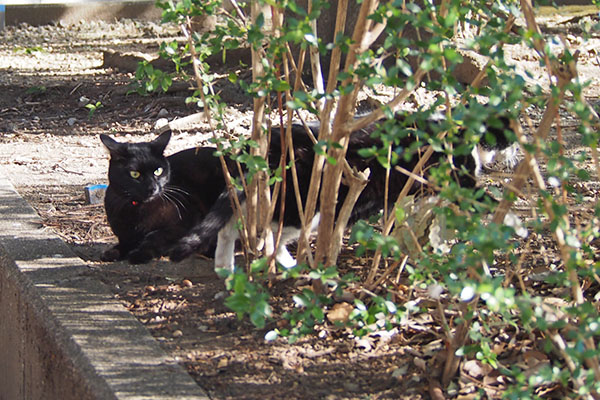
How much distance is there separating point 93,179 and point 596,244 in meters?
3.09

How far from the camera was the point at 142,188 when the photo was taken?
354 cm

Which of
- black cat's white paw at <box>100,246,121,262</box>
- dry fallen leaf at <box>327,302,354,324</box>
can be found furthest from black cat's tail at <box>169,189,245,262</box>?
dry fallen leaf at <box>327,302,354,324</box>

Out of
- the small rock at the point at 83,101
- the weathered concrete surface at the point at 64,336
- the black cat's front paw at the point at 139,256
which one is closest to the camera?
the weathered concrete surface at the point at 64,336

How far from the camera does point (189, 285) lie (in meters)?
3.10

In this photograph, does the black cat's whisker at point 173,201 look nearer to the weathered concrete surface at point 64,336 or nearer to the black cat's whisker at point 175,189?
the black cat's whisker at point 175,189

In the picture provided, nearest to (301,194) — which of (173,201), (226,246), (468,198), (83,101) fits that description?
(226,246)

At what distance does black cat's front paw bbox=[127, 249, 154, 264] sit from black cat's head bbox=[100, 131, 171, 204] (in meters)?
0.26

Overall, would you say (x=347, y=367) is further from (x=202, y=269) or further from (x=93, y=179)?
(x=93, y=179)

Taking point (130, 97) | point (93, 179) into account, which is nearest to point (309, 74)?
point (130, 97)

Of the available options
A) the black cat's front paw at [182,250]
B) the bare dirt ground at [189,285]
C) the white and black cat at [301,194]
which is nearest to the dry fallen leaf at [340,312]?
the bare dirt ground at [189,285]

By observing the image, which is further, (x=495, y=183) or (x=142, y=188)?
(x=495, y=183)

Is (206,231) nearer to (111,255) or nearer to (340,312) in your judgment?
(111,255)

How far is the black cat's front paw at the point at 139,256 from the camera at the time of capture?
135 inches

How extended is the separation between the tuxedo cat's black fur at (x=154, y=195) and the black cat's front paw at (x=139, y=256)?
45 millimetres
